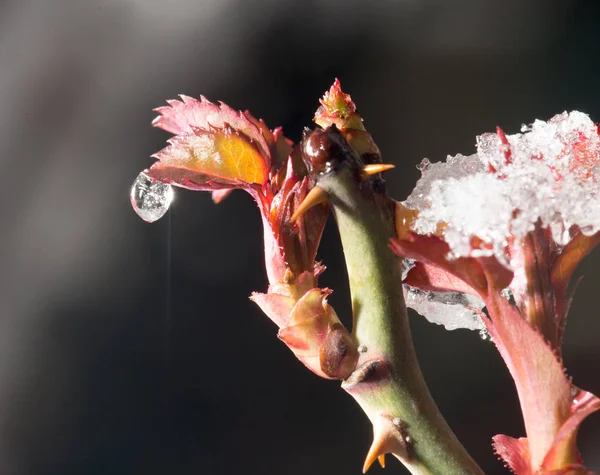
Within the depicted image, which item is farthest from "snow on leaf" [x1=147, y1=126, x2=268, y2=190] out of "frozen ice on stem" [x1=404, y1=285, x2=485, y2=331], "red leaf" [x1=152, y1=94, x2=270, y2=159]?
"frozen ice on stem" [x1=404, y1=285, x2=485, y2=331]

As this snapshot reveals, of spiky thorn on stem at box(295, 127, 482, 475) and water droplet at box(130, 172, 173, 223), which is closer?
spiky thorn on stem at box(295, 127, 482, 475)

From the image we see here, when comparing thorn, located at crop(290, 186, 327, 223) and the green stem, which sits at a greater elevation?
thorn, located at crop(290, 186, 327, 223)

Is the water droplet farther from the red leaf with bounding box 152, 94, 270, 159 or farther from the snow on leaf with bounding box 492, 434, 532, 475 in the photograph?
the snow on leaf with bounding box 492, 434, 532, 475

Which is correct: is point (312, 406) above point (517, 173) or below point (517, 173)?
below

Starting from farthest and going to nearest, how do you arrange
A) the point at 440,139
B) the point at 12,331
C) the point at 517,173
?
the point at 440,139 < the point at 12,331 < the point at 517,173

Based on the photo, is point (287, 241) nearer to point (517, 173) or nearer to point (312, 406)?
point (517, 173)

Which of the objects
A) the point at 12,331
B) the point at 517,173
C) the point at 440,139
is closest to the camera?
the point at 517,173

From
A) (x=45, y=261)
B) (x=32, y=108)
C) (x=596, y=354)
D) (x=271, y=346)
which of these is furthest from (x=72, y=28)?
(x=596, y=354)

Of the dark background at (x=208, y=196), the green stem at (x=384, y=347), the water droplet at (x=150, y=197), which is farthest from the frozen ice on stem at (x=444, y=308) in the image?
the dark background at (x=208, y=196)
